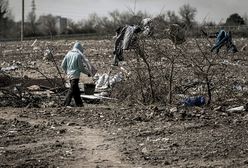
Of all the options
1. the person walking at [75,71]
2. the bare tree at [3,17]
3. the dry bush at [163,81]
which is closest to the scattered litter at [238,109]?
the dry bush at [163,81]

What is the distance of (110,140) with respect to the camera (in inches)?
326

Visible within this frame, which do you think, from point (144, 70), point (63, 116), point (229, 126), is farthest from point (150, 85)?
point (229, 126)

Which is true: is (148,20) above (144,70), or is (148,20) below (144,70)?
above

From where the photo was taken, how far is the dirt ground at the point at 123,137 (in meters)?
7.09

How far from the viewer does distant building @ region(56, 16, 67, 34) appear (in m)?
75.2

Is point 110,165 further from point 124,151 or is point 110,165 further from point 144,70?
point 144,70

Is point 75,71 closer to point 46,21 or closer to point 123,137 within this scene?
point 123,137

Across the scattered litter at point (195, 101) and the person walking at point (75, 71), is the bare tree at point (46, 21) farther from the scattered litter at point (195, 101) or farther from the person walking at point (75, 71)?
the scattered litter at point (195, 101)

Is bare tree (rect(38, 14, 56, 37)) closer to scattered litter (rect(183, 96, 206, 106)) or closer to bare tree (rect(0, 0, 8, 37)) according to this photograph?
bare tree (rect(0, 0, 8, 37))

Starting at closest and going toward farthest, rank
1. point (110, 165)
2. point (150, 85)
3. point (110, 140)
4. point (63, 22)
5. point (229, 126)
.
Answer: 1. point (110, 165)
2. point (110, 140)
3. point (229, 126)
4. point (150, 85)
5. point (63, 22)

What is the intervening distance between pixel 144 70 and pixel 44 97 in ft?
8.05

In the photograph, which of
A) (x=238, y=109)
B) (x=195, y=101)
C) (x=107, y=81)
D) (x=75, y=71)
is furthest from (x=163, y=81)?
(x=107, y=81)

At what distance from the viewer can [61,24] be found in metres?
81.2

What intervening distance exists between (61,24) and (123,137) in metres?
74.0
